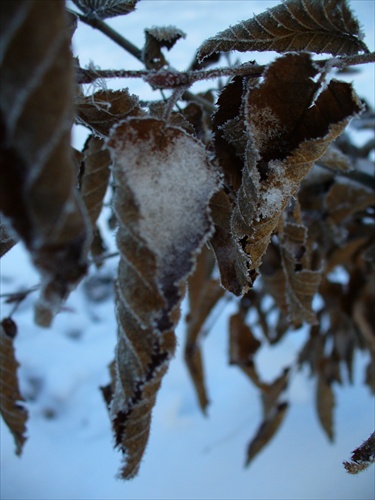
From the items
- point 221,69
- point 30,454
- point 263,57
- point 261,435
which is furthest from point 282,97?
point 30,454

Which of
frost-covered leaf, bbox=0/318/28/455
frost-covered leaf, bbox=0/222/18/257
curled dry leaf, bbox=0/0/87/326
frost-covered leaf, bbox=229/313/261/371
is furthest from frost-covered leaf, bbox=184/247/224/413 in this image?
curled dry leaf, bbox=0/0/87/326

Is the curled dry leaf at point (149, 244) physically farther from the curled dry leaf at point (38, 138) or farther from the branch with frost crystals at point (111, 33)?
the branch with frost crystals at point (111, 33)

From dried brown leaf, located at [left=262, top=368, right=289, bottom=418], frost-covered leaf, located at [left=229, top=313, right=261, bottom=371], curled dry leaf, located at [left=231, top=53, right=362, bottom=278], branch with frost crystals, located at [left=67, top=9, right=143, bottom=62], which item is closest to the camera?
curled dry leaf, located at [left=231, top=53, right=362, bottom=278]

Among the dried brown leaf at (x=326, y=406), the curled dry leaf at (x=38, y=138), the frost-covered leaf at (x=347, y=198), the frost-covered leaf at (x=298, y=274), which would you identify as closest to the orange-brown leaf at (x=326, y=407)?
the dried brown leaf at (x=326, y=406)

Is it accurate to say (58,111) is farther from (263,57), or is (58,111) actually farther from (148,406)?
(263,57)

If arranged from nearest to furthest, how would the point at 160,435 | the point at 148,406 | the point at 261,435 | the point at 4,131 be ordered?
the point at 4,131
the point at 148,406
the point at 261,435
the point at 160,435

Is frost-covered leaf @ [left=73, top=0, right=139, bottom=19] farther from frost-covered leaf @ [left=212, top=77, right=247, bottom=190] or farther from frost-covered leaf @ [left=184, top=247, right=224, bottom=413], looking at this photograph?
frost-covered leaf @ [left=184, top=247, right=224, bottom=413]
